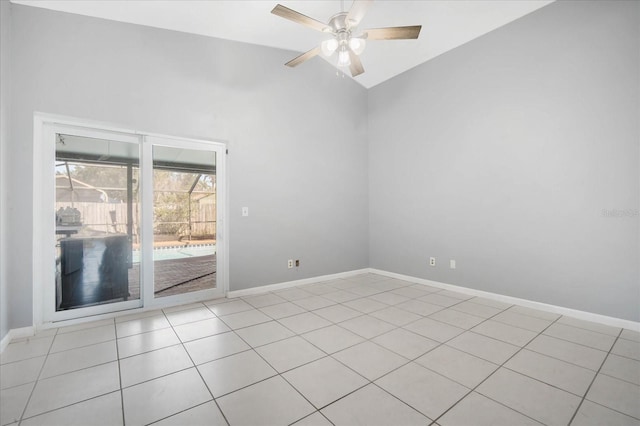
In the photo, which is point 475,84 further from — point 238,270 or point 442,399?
point 238,270

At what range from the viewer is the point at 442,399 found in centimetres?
179

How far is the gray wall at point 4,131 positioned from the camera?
99.6 inches

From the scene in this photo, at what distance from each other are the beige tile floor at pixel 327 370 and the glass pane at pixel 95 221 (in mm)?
415

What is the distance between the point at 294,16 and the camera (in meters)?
2.56

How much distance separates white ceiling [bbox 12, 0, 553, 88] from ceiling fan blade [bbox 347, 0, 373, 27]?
104 cm

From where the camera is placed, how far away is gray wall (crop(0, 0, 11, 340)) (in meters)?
2.53

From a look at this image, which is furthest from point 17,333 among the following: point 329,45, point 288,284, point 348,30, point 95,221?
point 348,30

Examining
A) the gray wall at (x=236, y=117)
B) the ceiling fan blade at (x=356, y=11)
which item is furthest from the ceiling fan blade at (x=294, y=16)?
the gray wall at (x=236, y=117)

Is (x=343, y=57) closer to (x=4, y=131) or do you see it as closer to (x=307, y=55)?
(x=307, y=55)

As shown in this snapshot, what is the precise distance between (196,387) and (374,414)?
3.84ft

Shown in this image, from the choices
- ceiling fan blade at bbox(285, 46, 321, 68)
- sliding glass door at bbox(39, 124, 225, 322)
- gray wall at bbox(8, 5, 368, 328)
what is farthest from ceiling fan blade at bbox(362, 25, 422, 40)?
sliding glass door at bbox(39, 124, 225, 322)

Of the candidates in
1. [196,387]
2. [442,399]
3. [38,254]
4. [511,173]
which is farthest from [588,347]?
[38,254]

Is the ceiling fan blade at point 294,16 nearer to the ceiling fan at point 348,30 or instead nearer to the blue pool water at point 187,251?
the ceiling fan at point 348,30

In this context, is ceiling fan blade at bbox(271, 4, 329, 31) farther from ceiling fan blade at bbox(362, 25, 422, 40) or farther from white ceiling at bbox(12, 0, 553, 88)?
white ceiling at bbox(12, 0, 553, 88)
